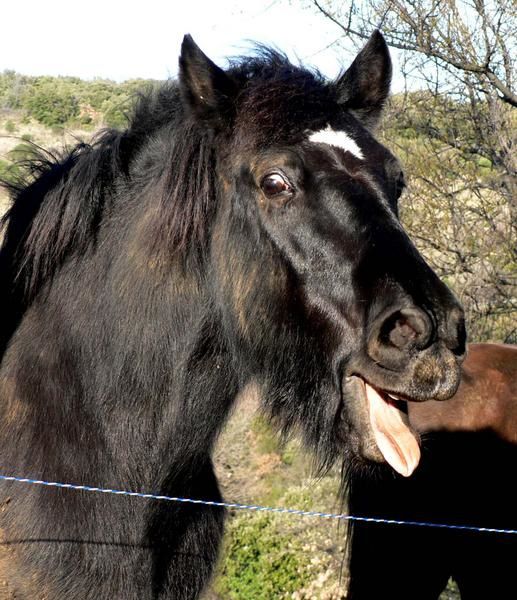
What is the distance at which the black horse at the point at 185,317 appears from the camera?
2.88 m

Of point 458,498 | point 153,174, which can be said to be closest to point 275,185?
point 153,174

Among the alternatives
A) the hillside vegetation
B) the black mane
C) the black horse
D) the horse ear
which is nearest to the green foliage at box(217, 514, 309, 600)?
the hillside vegetation

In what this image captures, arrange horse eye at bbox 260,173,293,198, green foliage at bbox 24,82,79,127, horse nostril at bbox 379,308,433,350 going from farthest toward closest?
green foliage at bbox 24,82,79,127
horse eye at bbox 260,173,293,198
horse nostril at bbox 379,308,433,350

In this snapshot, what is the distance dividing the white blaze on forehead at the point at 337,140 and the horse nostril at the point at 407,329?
27.5 inches

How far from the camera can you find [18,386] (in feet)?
→ 10.5

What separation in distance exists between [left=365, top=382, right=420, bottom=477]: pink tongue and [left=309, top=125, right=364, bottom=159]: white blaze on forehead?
0.88 m

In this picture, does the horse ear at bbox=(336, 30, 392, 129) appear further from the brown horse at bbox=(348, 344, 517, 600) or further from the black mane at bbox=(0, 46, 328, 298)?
the brown horse at bbox=(348, 344, 517, 600)

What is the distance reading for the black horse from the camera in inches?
113

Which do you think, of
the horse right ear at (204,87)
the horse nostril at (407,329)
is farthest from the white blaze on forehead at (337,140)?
the horse nostril at (407,329)

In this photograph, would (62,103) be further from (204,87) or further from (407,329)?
(407,329)

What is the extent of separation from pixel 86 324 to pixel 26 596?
1065 millimetres

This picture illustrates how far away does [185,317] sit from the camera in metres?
3.11

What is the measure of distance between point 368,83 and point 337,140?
2.13ft

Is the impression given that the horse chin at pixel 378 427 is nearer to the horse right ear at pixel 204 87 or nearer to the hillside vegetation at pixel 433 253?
the horse right ear at pixel 204 87
